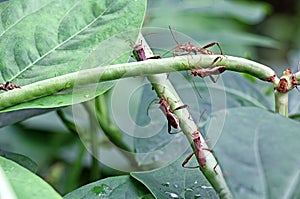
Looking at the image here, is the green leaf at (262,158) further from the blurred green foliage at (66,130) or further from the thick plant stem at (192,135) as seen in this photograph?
the blurred green foliage at (66,130)

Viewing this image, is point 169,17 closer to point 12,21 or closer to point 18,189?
point 12,21

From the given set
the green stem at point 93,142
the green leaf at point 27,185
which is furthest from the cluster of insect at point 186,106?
the green stem at point 93,142

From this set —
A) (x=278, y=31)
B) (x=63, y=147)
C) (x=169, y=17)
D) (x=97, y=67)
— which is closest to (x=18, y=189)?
(x=97, y=67)

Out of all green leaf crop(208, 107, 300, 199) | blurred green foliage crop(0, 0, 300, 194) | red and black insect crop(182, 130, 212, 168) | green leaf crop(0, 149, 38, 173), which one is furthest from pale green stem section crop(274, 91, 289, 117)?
blurred green foliage crop(0, 0, 300, 194)

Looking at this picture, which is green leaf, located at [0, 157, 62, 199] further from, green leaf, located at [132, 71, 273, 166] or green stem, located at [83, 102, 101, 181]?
green stem, located at [83, 102, 101, 181]

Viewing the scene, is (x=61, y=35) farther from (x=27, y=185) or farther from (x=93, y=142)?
(x=93, y=142)

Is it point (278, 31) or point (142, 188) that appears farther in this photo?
point (278, 31)
